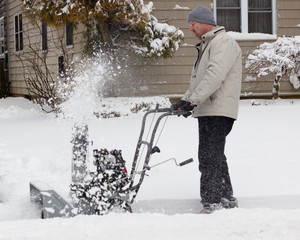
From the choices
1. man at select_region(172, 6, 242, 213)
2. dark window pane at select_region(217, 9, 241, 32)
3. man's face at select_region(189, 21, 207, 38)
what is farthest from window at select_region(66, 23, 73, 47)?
man at select_region(172, 6, 242, 213)

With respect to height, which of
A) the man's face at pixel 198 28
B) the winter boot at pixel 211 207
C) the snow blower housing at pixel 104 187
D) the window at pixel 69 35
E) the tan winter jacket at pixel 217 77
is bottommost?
the winter boot at pixel 211 207

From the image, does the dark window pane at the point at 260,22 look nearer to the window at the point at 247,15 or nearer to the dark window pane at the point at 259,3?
the window at the point at 247,15

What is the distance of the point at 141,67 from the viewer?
1282 centimetres

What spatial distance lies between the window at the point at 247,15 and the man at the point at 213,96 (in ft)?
28.1

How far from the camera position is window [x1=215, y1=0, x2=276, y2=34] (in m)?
13.2

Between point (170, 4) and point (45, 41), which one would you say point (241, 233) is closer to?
→ point (170, 4)

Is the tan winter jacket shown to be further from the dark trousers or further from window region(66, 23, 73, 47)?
window region(66, 23, 73, 47)

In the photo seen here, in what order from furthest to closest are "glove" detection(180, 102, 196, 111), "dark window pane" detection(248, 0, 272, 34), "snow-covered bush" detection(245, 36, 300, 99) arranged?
1. "dark window pane" detection(248, 0, 272, 34)
2. "snow-covered bush" detection(245, 36, 300, 99)
3. "glove" detection(180, 102, 196, 111)

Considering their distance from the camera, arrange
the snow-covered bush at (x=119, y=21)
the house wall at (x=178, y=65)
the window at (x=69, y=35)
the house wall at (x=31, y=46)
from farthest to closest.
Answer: the window at (x=69, y=35) < the house wall at (x=31, y=46) < the house wall at (x=178, y=65) < the snow-covered bush at (x=119, y=21)

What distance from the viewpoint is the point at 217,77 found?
4.49m

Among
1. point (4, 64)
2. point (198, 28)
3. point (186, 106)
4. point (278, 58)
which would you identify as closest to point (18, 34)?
point (4, 64)

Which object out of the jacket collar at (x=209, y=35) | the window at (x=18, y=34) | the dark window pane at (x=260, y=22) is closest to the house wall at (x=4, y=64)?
the window at (x=18, y=34)

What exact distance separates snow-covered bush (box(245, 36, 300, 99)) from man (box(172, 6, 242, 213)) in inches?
287

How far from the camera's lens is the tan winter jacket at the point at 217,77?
4504mm
